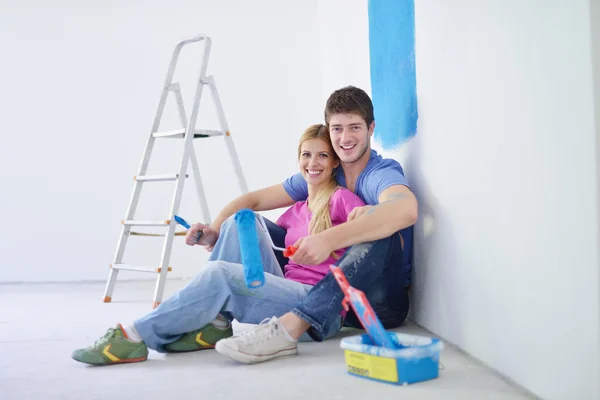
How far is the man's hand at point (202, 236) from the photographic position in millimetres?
2318

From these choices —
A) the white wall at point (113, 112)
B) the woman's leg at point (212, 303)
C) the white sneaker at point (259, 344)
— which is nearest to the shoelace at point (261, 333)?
the white sneaker at point (259, 344)

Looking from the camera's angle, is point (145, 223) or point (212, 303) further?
point (145, 223)

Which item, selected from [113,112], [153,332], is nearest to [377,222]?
[153,332]

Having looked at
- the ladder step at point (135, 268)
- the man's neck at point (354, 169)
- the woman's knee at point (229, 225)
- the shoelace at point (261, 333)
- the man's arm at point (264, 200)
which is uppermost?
the man's neck at point (354, 169)

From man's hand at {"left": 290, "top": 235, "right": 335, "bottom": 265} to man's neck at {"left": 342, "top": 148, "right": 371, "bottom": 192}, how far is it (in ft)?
1.93

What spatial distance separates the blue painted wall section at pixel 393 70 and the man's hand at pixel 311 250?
2.50ft

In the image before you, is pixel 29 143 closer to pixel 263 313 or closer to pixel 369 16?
pixel 369 16

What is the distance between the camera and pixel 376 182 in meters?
2.13

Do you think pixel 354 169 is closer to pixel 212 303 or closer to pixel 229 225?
pixel 229 225

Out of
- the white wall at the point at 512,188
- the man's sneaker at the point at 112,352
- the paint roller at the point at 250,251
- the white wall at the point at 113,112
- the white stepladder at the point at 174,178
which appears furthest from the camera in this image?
the white wall at the point at 113,112

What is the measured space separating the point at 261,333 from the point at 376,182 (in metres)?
0.64

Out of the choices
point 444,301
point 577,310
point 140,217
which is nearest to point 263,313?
point 444,301

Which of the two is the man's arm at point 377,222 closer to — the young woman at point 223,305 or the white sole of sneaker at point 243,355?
the young woman at point 223,305

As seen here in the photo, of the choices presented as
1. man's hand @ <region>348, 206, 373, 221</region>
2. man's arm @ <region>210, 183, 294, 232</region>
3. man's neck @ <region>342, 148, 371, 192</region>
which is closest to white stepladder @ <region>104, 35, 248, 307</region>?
man's arm @ <region>210, 183, 294, 232</region>
